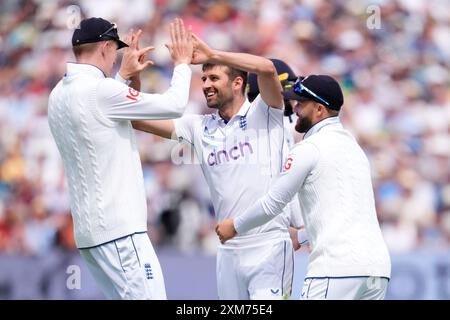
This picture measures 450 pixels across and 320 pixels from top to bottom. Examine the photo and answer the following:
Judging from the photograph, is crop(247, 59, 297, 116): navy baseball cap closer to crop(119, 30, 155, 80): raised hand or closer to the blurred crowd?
crop(119, 30, 155, 80): raised hand

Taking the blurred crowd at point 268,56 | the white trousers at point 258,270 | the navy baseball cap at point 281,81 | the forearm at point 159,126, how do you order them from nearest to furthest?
the white trousers at point 258,270, the forearm at point 159,126, the navy baseball cap at point 281,81, the blurred crowd at point 268,56

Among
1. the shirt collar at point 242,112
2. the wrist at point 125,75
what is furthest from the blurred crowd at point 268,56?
the wrist at point 125,75

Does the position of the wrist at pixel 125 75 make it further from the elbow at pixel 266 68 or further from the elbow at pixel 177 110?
the elbow at pixel 266 68

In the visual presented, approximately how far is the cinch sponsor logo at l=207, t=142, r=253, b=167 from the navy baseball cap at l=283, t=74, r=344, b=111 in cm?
61

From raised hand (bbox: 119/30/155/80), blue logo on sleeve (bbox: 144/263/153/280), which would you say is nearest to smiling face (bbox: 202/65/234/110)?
raised hand (bbox: 119/30/155/80)

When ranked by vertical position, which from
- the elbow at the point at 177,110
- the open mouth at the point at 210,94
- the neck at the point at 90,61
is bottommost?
the elbow at the point at 177,110

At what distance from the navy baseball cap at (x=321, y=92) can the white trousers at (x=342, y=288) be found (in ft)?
3.66

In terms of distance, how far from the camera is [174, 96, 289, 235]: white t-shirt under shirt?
7.29 meters

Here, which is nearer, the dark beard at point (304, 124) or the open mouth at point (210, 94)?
the dark beard at point (304, 124)

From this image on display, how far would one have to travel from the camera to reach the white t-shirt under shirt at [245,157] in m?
7.29

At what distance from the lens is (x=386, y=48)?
1361 cm

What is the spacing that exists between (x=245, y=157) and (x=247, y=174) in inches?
4.7

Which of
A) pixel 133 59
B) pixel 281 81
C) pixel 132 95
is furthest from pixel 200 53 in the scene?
pixel 281 81
